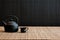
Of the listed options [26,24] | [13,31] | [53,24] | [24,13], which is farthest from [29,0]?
[13,31]

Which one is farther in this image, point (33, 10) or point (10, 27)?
point (33, 10)

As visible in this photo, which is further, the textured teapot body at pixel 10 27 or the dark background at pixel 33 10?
the dark background at pixel 33 10

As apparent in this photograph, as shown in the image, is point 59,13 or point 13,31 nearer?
point 13,31

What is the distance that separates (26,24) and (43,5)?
41 centimetres

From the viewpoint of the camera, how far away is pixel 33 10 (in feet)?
8.24

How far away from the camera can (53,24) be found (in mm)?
2523

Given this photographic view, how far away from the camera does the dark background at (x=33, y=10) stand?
2506 millimetres

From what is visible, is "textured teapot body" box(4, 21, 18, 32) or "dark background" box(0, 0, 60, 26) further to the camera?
"dark background" box(0, 0, 60, 26)

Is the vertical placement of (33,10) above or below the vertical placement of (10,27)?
above

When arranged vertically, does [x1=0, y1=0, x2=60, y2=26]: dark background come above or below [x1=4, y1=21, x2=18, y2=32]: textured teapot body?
above

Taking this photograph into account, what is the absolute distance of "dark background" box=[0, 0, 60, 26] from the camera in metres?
2.51

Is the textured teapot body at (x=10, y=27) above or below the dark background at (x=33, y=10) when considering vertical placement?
below

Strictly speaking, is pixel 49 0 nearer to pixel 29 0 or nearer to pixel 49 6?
pixel 49 6

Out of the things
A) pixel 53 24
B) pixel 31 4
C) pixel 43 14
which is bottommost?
pixel 53 24
